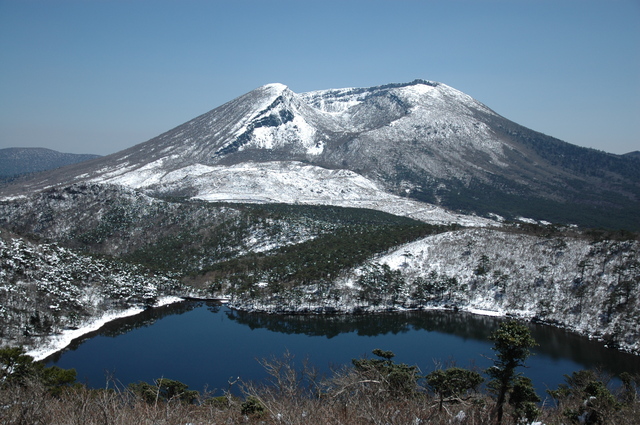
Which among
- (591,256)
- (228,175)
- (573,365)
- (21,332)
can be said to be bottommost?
(573,365)

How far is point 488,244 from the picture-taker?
77812 millimetres

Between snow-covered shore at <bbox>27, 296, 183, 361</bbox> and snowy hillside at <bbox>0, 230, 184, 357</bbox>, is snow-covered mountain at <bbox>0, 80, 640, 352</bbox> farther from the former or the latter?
snow-covered shore at <bbox>27, 296, 183, 361</bbox>

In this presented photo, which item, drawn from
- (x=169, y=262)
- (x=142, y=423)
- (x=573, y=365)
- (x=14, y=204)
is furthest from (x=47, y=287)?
(x=14, y=204)

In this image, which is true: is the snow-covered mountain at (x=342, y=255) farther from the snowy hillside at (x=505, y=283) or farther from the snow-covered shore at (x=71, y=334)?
the snow-covered shore at (x=71, y=334)

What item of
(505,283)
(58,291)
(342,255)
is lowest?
(505,283)

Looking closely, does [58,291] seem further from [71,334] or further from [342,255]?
[342,255]

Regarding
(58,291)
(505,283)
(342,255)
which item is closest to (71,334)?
(58,291)

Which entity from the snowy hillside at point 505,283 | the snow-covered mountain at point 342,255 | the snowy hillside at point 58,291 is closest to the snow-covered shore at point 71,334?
the snowy hillside at point 58,291

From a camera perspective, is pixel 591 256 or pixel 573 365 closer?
pixel 573 365

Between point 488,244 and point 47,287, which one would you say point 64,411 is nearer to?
point 47,287

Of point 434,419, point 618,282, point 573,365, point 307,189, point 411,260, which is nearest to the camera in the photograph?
point 434,419

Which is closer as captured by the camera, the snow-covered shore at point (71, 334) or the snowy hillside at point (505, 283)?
the snow-covered shore at point (71, 334)

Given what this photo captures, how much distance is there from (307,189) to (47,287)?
389 ft

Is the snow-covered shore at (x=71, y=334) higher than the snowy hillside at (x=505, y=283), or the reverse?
the snowy hillside at (x=505, y=283)
